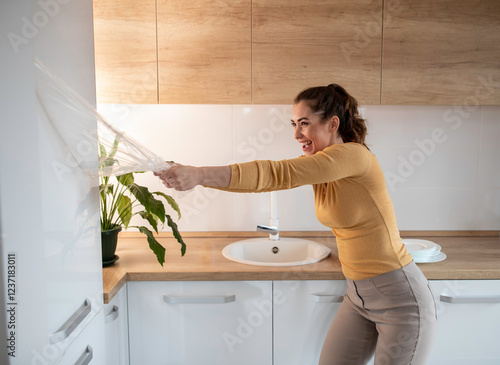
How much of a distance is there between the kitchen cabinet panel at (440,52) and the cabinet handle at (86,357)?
4.89 feet

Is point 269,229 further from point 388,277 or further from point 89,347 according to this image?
point 89,347

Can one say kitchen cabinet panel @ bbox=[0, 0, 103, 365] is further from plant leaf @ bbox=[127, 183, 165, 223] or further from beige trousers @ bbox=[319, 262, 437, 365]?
beige trousers @ bbox=[319, 262, 437, 365]

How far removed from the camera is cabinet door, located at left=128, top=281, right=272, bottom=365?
5.10 feet

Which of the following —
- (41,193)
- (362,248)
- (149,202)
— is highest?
(41,193)

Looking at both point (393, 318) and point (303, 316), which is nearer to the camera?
point (393, 318)

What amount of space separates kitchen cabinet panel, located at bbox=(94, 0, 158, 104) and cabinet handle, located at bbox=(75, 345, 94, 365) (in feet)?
3.29

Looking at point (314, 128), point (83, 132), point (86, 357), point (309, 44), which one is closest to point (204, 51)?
point (309, 44)

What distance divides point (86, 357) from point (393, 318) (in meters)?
0.93

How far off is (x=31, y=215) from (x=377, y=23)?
1.55m

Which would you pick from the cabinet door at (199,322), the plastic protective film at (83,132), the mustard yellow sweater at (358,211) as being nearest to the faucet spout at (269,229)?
the cabinet door at (199,322)

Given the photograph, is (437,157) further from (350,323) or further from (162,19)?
(162,19)

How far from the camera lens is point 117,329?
146 centimetres

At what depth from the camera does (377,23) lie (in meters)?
1.74

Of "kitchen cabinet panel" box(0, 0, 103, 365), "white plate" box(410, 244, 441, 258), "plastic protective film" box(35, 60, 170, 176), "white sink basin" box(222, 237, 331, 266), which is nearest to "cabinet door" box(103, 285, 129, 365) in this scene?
"kitchen cabinet panel" box(0, 0, 103, 365)
